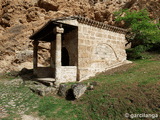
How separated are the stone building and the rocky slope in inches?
175

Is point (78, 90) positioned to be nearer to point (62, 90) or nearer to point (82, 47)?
point (62, 90)

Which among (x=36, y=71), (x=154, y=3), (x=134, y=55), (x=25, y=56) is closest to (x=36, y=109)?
(x=36, y=71)

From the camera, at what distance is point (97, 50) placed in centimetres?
988

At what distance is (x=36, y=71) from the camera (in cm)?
1137

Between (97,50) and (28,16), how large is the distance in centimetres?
1188

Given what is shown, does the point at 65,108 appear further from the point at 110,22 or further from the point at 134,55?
the point at 110,22

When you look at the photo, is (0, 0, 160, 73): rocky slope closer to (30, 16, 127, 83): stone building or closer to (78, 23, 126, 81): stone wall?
(30, 16, 127, 83): stone building

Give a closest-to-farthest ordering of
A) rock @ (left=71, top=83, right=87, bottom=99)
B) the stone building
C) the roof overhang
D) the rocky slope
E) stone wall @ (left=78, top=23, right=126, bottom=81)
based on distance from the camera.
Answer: rock @ (left=71, top=83, right=87, bottom=99)
the roof overhang
the stone building
stone wall @ (left=78, top=23, right=126, bottom=81)
the rocky slope

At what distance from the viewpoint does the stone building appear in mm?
8062

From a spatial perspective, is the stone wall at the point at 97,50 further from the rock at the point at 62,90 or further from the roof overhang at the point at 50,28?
the rock at the point at 62,90

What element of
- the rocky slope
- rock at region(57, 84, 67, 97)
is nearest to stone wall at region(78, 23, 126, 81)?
rock at region(57, 84, 67, 97)

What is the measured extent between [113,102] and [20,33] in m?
14.9

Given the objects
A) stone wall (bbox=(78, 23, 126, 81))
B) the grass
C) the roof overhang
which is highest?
the roof overhang

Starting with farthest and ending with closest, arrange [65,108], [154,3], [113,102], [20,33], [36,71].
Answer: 1. [154,3]
2. [20,33]
3. [36,71]
4. [65,108]
5. [113,102]
